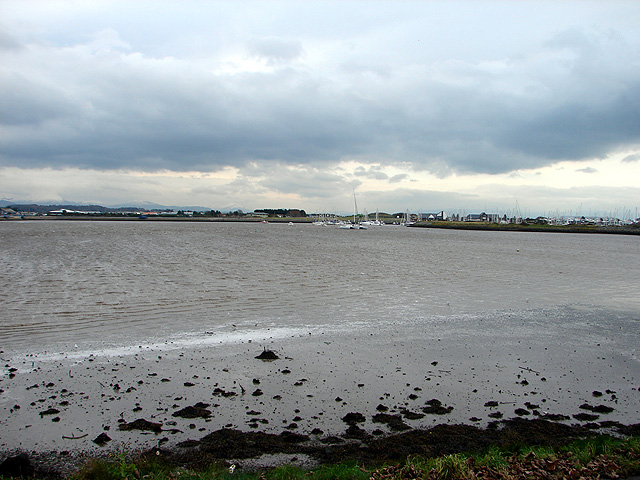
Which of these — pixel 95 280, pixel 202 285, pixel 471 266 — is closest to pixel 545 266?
pixel 471 266

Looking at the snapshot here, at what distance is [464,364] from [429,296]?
480 inches

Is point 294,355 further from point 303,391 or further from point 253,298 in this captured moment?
point 253,298

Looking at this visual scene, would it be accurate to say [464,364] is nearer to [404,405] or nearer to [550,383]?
[550,383]

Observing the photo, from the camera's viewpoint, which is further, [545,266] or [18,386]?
[545,266]

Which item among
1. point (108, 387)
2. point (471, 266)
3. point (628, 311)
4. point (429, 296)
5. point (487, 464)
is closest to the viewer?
point (487, 464)

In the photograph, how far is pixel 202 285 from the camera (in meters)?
26.7

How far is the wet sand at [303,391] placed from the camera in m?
8.28

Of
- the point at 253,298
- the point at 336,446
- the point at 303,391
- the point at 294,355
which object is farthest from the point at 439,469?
the point at 253,298

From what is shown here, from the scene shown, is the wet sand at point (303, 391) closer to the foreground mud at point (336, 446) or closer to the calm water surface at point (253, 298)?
the foreground mud at point (336, 446)

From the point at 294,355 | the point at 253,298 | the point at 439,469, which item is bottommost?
the point at 253,298

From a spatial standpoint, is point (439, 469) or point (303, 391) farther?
point (303, 391)

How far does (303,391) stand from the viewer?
10.3 m

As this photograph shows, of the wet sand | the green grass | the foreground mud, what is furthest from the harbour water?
the green grass

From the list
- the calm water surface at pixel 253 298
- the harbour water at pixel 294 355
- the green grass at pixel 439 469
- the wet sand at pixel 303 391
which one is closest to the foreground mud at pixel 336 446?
the wet sand at pixel 303 391
